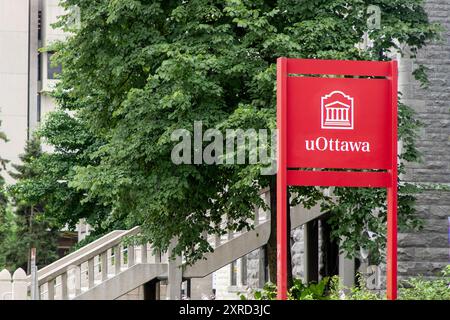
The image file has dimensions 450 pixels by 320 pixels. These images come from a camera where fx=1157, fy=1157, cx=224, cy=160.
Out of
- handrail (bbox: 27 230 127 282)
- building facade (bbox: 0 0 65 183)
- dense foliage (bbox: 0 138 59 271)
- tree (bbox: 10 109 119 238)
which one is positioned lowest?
dense foliage (bbox: 0 138 59 271)

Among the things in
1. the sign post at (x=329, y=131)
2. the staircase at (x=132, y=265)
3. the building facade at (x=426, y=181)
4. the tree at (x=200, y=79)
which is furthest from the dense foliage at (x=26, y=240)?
the sign post at (x=329, y=131)

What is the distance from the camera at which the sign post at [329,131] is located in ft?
41.1

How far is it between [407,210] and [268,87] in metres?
3.63

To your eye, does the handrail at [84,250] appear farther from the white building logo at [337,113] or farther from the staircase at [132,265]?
the white building logo at [337,113]

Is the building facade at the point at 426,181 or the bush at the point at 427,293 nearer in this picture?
the bush at the point at 427,293

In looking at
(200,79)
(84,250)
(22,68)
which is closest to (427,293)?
(200,79)

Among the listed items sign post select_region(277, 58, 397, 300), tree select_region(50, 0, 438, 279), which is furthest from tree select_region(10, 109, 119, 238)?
sign post select_region(277, 58, 397, 300)

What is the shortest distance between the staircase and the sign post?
11838 millimetres

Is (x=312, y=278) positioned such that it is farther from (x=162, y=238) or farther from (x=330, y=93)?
(x=330, y=93)

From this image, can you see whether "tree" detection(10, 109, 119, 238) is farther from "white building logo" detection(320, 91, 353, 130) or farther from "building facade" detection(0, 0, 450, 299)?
"white building logo" detection(320, 91, 353, 130)

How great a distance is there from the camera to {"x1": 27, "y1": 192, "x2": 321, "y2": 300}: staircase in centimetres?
2480

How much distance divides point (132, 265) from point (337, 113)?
44.1 ft

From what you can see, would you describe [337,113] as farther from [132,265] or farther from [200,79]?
[132,265]

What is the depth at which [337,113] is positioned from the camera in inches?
496
